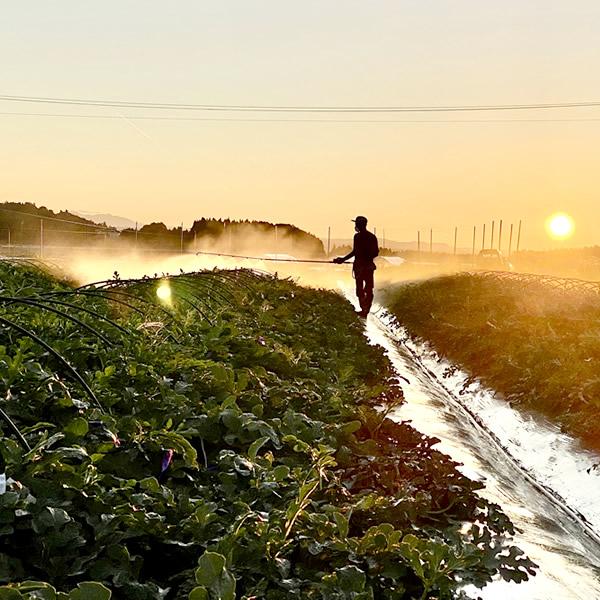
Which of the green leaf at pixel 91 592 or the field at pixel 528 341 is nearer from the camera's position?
the green leaf at pixel 91 592

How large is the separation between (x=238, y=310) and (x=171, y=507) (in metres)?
6.49

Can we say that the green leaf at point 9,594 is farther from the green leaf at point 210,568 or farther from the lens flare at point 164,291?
the lens flare at point 164,291

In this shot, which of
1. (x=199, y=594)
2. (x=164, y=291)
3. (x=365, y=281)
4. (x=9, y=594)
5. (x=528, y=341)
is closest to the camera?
(x=9, y=594)

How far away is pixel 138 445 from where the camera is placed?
3.28 m

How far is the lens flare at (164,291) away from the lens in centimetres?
870

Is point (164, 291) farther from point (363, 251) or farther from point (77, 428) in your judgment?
Result: point (363, 251)

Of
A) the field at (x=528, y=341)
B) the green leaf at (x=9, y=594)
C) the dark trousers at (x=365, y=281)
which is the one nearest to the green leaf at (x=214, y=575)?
the green leaf at (x=9, y=594)

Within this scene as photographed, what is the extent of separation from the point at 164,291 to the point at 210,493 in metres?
6.15

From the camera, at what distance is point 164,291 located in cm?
904

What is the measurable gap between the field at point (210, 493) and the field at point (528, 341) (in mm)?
3701

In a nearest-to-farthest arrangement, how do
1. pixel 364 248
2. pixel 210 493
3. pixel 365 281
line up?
pixel 210 493, pixel 364 248, pixel 365 281

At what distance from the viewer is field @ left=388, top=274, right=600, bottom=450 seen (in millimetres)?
8133

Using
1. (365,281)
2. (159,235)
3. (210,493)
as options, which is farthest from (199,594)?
(159,235)

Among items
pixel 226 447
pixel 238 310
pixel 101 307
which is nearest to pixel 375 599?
pixel 226 447
